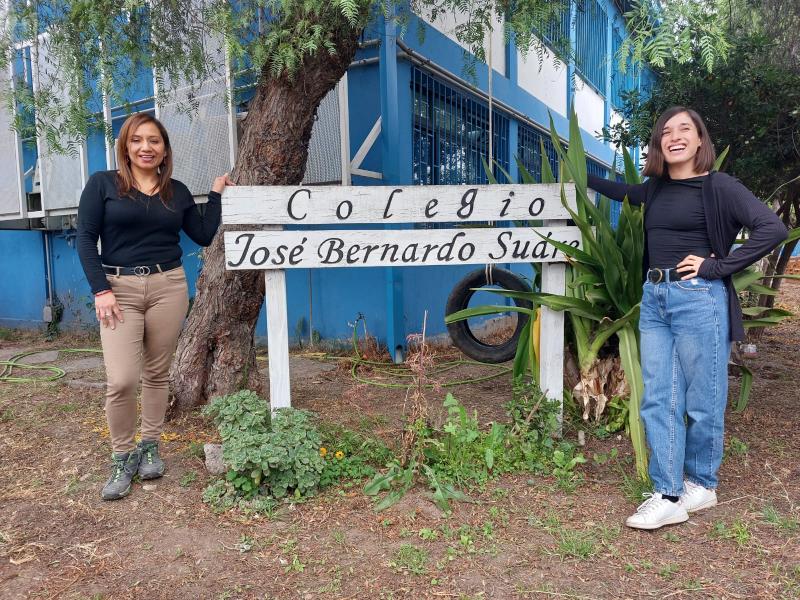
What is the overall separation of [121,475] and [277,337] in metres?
1.01

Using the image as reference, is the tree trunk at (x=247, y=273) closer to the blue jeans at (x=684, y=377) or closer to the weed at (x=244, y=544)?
the weed at (x=244, y=544)

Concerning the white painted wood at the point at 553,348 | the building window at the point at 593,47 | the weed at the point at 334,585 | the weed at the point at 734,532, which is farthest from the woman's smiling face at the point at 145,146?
the building window at the point at 593,47

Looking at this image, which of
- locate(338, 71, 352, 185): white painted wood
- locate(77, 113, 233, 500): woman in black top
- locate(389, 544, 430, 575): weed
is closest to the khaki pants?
locate(77, 113, 233, 500): woman in black top

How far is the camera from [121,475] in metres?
2.91

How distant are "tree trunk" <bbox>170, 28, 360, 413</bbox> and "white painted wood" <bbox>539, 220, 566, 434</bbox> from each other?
1807 mm

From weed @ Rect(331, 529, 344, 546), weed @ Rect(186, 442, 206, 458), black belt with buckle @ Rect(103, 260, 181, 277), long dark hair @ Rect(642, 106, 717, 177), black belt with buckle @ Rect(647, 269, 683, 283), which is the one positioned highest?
long dark hair @ Rect(642, 106, 717, 177)

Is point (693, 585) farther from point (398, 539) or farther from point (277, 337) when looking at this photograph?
point (277, 337)

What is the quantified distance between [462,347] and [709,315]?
214 cm

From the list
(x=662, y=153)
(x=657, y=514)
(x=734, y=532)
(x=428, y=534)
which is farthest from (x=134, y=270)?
(x=734, y=532)

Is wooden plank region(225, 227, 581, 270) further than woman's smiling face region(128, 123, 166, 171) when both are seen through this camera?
Yes

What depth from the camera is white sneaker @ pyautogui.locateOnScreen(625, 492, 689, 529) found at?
2521mm

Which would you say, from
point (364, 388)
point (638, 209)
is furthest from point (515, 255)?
point (364, 388)

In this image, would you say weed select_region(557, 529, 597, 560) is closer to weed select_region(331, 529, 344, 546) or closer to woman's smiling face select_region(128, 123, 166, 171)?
weed select_region(331, 529, 344, 546)

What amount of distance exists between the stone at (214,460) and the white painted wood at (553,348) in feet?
6.00
